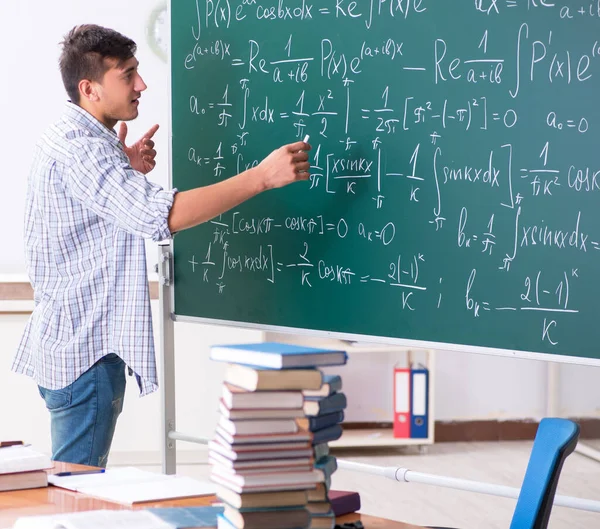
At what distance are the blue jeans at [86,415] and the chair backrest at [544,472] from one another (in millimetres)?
1279

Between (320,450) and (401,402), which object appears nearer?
(320,450)

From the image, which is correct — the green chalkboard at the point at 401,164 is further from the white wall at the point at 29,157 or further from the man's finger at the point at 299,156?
the white wall at the point at 29,157

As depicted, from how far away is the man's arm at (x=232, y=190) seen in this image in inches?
94.8

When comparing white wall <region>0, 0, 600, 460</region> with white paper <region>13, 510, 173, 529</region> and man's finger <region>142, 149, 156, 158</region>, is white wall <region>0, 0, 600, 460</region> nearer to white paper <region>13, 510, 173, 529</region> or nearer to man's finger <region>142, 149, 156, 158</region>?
man's finger <region>142, 149, 156, 158</region>

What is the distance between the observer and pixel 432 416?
507 cm

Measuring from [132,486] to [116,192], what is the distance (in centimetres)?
85

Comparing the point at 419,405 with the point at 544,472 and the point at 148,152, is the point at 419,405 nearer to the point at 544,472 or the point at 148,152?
the point at 148,152

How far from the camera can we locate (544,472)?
1.65 m

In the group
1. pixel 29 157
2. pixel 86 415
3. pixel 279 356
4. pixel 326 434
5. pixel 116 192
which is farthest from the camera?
pixel 29 157

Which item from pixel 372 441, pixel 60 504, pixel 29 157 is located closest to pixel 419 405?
pixel 372 441

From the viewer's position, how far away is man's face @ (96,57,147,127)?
2.64 meters

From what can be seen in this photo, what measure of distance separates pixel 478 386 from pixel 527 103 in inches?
134

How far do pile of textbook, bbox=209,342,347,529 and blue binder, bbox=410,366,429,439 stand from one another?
146 inches

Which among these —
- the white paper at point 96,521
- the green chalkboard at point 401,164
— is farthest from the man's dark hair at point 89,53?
the white paper at point 96,521
